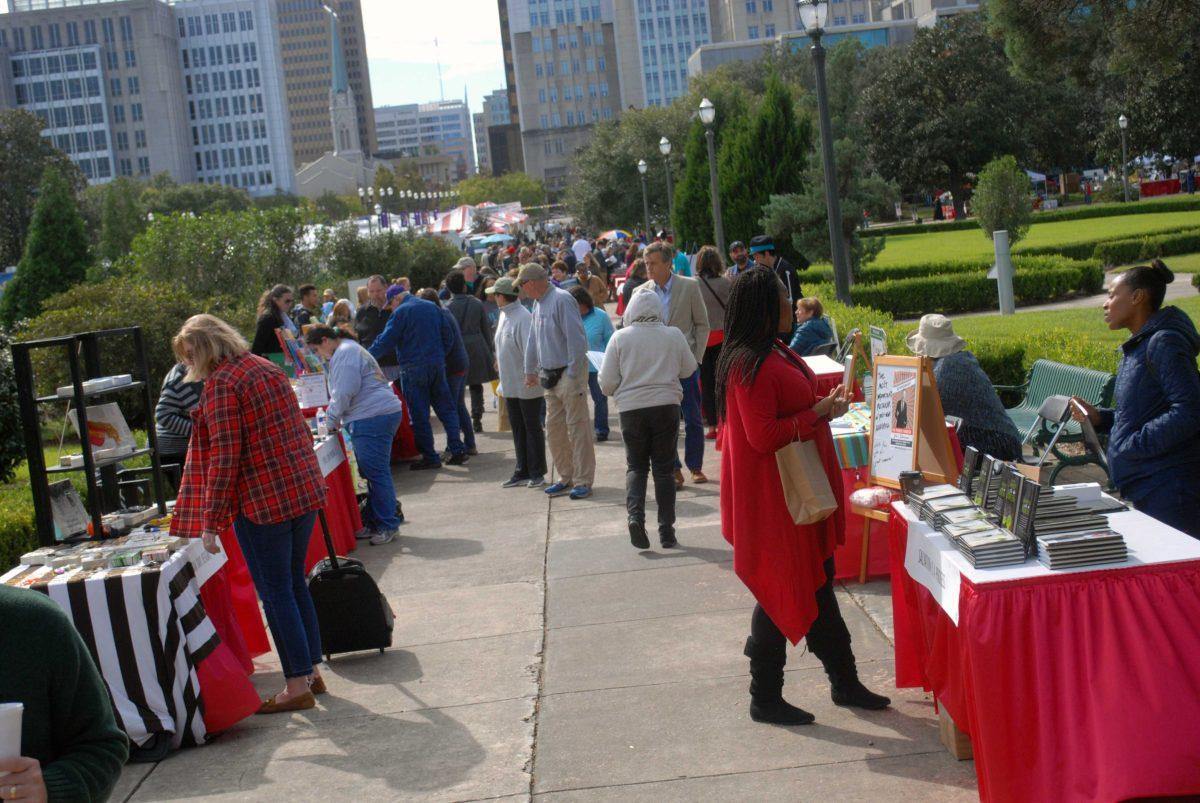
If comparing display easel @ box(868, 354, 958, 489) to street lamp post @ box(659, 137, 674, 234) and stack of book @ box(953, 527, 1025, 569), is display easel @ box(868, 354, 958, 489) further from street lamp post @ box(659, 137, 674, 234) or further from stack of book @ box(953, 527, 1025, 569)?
street lamp post @ box(659, 137, 674, 234)

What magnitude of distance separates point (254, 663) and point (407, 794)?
8.15 feet

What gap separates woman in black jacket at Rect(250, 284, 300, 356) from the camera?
11680mm

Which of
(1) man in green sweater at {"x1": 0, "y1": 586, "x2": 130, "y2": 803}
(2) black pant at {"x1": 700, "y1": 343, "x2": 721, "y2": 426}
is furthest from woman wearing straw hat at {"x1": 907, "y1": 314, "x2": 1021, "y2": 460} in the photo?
(1) man in green sweater at {"x1": 0, "y1": 586, "x2": 130, "y2": 803}

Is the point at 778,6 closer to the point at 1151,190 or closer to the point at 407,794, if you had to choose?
the point at 1151,190

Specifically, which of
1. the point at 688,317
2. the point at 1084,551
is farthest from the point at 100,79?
the point at 1084,551

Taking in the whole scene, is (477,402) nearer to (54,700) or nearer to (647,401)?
(647,401)

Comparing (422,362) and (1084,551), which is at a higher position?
(422,362)

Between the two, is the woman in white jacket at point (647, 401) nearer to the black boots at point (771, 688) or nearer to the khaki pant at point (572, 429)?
the khaki pant at point (572, 429)

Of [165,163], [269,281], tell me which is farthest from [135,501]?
[165,163]

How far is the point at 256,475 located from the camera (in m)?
5.89

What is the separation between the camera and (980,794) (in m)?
4.11

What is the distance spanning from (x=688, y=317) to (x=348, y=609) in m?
5.42

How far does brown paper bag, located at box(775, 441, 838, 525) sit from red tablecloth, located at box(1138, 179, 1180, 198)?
6925cm

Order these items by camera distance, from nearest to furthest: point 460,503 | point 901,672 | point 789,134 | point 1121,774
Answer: point 1121,774 → point 901,672 → point 460,503 → point 789,134
